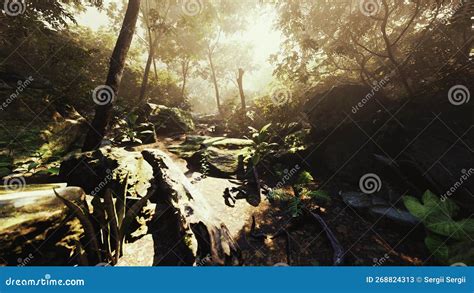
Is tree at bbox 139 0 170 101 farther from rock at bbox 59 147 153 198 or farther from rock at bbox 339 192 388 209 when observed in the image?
rock at bbox 339 192 388 209

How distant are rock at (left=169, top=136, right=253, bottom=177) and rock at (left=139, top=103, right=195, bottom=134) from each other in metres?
3.00

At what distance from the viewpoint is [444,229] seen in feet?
13.5

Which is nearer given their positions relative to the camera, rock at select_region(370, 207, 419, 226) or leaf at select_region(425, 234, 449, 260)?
leaf at select_region(425, 234, 449, 260)

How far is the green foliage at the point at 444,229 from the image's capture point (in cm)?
380

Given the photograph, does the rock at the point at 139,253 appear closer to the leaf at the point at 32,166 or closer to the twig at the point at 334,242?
the twig at the point at 334,242

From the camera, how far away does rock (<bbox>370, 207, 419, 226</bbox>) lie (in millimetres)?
4770

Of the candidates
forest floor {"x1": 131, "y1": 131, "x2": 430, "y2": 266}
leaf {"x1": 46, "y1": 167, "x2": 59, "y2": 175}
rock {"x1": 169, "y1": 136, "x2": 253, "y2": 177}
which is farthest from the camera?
rock {"x1": 169, "y1": 136, "x2": 253, "y2": 177}

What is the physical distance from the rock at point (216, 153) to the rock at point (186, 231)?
8.06 ft

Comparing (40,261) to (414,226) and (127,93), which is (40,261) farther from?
(127,93)

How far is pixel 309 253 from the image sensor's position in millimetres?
4359

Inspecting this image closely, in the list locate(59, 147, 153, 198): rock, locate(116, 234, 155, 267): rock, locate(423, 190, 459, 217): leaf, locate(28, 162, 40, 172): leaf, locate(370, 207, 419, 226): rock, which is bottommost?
locate(370, 207, 419, 226): rock

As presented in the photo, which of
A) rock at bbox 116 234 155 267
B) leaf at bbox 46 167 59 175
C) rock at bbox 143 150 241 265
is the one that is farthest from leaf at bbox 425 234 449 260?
leaf at bbox 46 167 59 175

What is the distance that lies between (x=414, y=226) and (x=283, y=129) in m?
6.51
